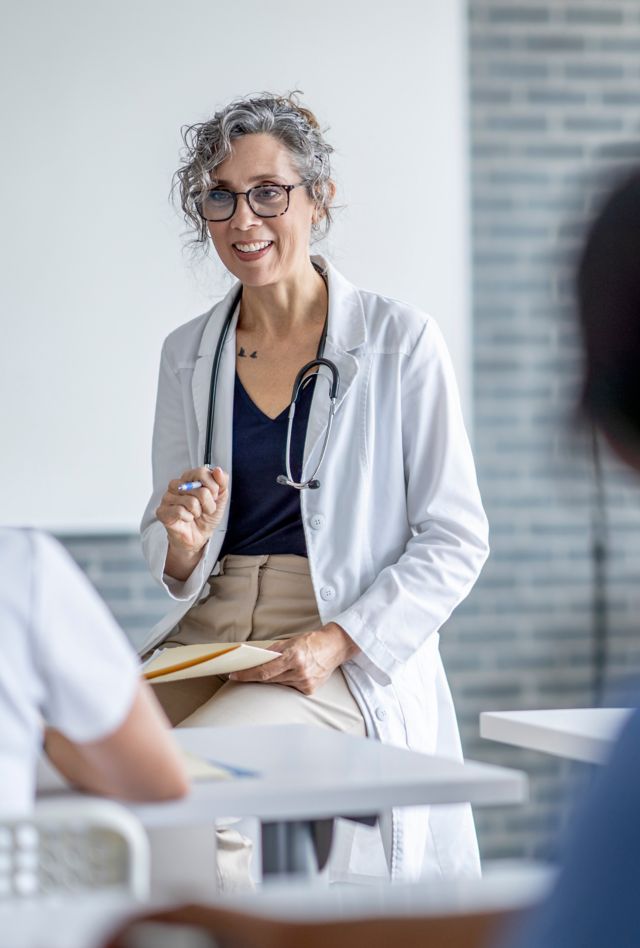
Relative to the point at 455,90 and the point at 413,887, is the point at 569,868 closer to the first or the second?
the point at 413,887

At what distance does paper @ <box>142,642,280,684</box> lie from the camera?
215 centimetres

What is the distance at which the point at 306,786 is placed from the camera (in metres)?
1.47

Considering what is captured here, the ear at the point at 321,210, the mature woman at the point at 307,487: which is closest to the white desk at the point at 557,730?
the mature woman at the point at 307,487

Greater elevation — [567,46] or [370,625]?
[567,46]

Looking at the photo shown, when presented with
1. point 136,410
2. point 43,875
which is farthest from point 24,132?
point 43,875

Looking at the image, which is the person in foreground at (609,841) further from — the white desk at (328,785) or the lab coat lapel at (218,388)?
the lab coat lapel at (218,388)

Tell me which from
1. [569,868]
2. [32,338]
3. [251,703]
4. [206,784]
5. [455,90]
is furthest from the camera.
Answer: [455,90]


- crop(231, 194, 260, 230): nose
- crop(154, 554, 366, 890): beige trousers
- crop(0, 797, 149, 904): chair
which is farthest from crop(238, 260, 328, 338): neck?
crop(0, 797, 149, 904): chair

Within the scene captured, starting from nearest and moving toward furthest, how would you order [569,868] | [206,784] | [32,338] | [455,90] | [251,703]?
[569,868] < [206,784] < [251,703] < [32,338] < [455,90]

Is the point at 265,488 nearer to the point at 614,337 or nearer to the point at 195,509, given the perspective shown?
the point at 195,509

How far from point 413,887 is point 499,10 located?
3.66m

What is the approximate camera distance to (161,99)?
373 centimetres

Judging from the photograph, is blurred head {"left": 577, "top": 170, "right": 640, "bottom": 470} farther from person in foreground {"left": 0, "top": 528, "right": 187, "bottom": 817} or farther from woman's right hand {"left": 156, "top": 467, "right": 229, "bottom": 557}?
woman's right hand {"left": 156, "top": 467, "right": 229, "bottom": 557}

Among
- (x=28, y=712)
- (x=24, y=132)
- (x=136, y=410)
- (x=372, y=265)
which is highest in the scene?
(x=24, y=132)
